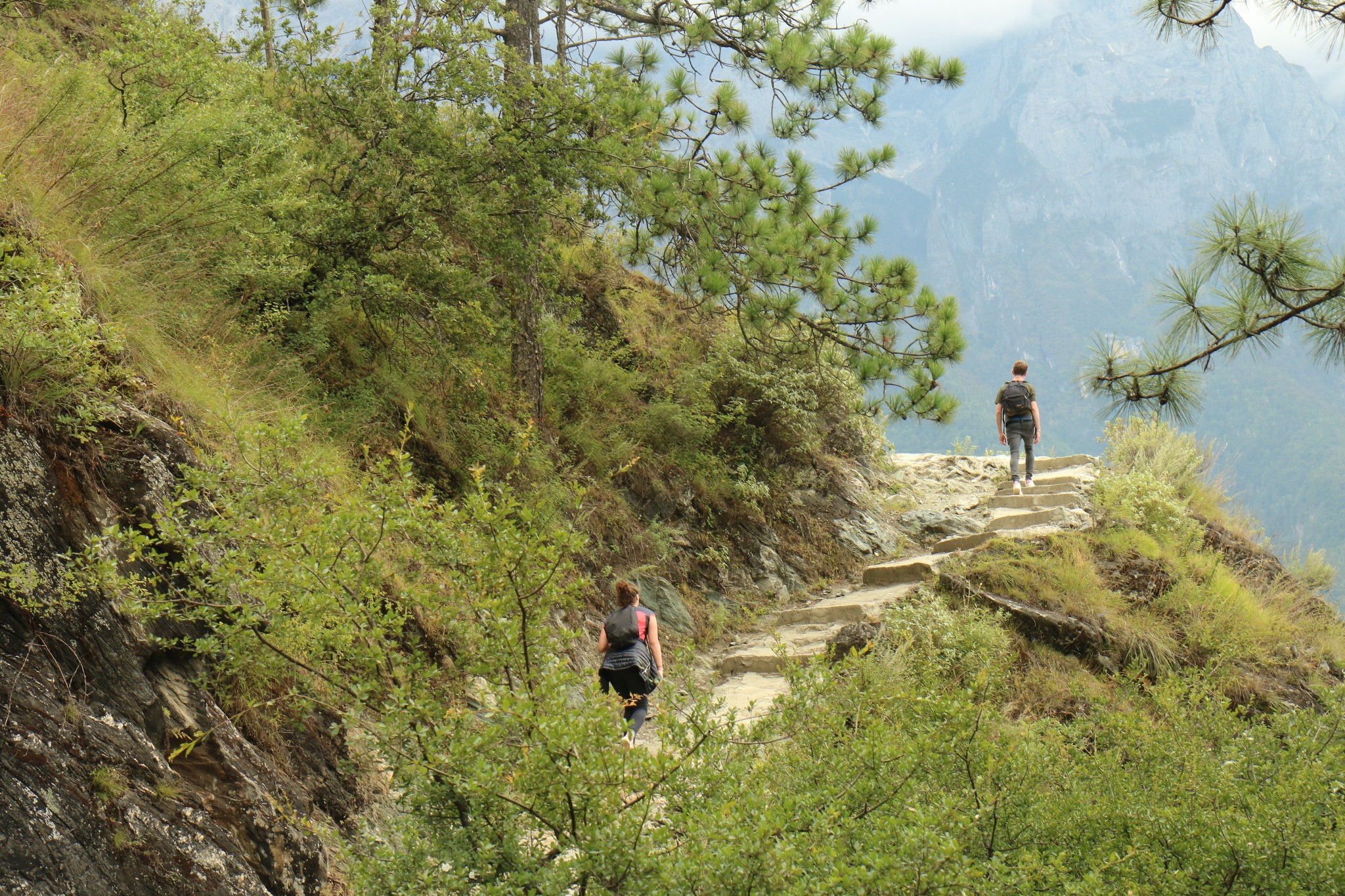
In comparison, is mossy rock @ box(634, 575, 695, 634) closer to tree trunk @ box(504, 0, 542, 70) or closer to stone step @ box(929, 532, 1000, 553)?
stone step @ box(929, 532, 1000, 553)

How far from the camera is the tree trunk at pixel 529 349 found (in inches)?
331

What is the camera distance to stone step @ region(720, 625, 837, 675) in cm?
787

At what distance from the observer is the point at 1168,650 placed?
25.6 feet

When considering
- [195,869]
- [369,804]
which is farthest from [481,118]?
[195,869]

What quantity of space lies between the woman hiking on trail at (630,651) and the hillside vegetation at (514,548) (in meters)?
0.72

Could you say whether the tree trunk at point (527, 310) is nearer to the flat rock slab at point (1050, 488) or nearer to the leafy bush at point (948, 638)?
the leafy bush at point (948, 638)

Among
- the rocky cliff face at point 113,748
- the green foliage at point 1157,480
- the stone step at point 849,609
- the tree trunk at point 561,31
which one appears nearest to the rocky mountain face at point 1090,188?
the green foliage at point 1157,480

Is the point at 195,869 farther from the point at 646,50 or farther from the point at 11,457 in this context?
the point at 646,50

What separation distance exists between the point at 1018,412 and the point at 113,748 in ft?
33.1

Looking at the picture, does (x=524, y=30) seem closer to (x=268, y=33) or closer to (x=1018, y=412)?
(x=268, y=33)

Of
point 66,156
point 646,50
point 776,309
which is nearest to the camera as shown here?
point 66,156

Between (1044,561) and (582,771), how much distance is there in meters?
7.34

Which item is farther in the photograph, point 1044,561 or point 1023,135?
point 1023,135

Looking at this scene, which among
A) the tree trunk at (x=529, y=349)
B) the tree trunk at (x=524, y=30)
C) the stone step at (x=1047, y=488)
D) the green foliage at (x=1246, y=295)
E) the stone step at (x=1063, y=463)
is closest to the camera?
the green foliage at (x=1246, y=295)
